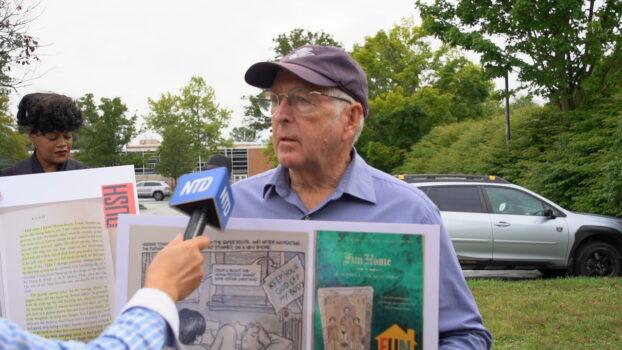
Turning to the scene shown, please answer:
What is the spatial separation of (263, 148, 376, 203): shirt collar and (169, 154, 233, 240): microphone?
0.58 metres

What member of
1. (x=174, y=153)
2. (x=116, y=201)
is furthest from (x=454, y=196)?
(x=174, y=153)

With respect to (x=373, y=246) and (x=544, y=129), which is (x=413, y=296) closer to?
(x=373, y=246)

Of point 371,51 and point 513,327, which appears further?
point 371,51

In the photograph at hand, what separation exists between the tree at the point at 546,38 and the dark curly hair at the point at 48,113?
40.5ft

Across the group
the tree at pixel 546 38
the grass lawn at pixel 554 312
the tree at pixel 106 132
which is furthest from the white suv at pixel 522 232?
the tree at pixel 106 132

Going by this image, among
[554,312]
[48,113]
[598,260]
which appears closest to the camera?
[48,113]

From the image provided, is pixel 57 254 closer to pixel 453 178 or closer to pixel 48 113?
pixel 48 113

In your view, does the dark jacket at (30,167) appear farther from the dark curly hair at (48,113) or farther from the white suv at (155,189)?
the white suv at (155,189)

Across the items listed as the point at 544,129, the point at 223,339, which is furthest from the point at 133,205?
the point at 544,129

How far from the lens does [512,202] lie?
32.9ft

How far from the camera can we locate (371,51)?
28125 millimetres

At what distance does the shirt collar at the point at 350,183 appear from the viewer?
2033 millimetres

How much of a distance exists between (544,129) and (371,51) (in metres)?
13.2

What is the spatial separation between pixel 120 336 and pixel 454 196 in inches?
368
